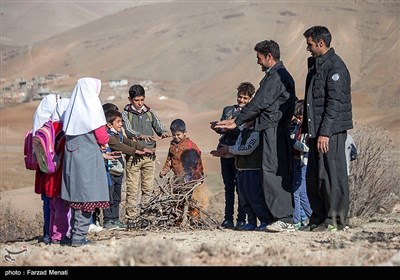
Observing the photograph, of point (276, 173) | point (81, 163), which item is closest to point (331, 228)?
point (276, 173)

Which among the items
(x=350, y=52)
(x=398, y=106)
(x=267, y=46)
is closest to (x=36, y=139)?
(x=267, y=46)

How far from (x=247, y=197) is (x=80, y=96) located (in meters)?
2.44

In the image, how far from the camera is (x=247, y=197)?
8.57m

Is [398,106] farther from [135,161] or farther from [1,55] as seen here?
[1,55]

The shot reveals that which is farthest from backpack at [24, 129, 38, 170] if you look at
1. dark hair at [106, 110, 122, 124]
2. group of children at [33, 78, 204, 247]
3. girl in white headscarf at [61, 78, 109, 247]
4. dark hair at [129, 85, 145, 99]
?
dark hair at [129, 85, 145, 99]

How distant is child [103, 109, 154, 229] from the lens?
29.3ft

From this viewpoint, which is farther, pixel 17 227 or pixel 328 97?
pixel 17 227

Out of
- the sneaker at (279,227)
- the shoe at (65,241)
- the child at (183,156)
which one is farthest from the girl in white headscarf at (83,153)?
the child at (183,156)

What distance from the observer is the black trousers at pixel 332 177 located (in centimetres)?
776

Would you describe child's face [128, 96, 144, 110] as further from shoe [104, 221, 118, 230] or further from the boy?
shoe [104, 221, 118, 230]

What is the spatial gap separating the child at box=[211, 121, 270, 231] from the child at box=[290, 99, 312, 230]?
1.42 ft

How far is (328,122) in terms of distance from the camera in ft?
24.8

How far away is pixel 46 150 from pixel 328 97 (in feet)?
9.14

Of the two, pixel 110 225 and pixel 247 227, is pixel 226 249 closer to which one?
pixel 247 227
